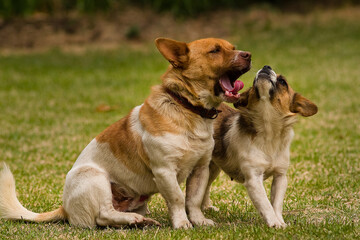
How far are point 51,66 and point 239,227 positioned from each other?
1192 centimetres

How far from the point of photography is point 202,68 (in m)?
4.69

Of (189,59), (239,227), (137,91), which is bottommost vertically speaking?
(137,91)

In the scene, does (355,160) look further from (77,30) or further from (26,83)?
(77,30)

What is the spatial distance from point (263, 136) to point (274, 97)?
0.35m

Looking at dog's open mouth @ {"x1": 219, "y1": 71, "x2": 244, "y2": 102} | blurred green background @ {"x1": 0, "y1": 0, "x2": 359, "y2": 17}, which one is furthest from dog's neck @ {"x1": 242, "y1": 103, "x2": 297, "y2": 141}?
blurred green background @ {"x1": 0, "y1": 0, "x2": 359, "y2": 17}

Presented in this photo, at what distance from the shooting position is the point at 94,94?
12.3 meters

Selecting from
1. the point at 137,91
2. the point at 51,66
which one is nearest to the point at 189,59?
the point at 137,91

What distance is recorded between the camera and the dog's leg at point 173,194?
4543 millimetres

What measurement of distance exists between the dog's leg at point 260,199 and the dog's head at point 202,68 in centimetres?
68

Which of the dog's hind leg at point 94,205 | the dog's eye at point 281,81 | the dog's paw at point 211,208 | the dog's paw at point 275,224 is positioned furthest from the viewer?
the dog's paw at point 211,208

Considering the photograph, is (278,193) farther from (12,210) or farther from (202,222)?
(12,210)

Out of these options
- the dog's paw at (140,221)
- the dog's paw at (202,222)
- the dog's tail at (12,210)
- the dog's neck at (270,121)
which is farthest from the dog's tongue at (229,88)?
the dog's tail at (12,210)

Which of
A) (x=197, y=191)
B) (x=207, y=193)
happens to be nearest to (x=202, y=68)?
(x=197, y=191)

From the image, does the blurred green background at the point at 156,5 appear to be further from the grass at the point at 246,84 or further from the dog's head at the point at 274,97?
the dog's head at the point at 274,97
